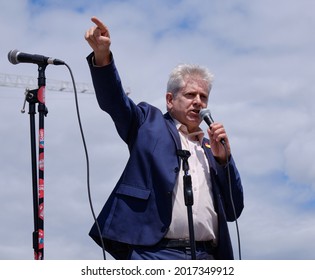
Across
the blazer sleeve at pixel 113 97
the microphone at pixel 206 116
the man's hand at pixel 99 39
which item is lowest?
the microphone at pixel 206 116

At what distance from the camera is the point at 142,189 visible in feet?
14.1

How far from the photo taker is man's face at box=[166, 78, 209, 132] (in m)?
4.66

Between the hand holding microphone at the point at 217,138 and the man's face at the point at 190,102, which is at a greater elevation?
the man's face at the point at 190,102

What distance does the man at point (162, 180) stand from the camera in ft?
13.8

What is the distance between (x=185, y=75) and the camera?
4.79 meters

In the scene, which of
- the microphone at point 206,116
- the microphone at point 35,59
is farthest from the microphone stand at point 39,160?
the microphone at point 206,116

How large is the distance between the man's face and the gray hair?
0.04 meters

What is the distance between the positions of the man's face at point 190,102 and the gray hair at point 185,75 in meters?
0.04

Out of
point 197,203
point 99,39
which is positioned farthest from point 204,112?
point 99,39

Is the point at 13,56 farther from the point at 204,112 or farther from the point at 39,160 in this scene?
the point at 204,112

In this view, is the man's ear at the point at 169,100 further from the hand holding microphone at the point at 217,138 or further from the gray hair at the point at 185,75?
the hand holding microphone at the point at 217,138

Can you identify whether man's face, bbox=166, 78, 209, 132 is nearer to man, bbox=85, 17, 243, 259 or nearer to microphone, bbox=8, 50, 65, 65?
man, bbox=85, 17, 243, 259
